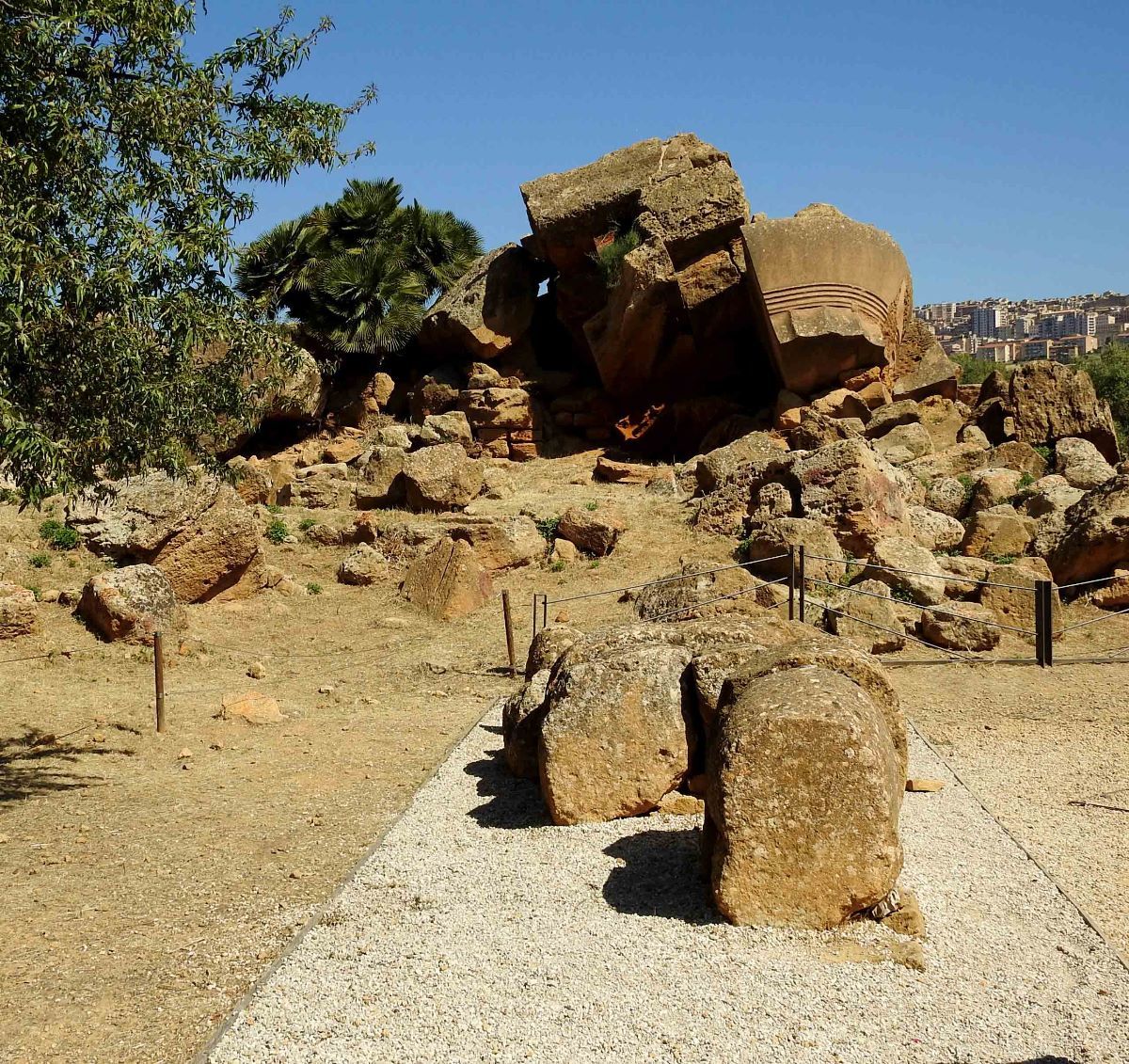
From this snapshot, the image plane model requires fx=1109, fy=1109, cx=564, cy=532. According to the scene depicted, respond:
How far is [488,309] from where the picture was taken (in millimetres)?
27609

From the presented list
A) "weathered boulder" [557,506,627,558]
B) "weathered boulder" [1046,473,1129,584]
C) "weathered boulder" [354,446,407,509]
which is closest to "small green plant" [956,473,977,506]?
"weathered boulder" [1046,473,1129,584]

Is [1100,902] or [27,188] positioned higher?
[27,188]

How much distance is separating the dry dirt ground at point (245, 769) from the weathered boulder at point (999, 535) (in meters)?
2.53

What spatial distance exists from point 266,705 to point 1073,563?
34.8ft

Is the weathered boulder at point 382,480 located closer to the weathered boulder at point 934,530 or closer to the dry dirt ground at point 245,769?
the dry dirt ground at point 245,769

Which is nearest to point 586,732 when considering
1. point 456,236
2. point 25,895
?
point 25,895

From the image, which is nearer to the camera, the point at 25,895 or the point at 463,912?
the point at 463,912

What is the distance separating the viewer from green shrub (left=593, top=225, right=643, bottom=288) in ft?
79.7

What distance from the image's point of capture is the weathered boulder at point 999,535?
1608 centimetres

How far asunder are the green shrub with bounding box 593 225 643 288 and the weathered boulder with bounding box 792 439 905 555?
9006 mm

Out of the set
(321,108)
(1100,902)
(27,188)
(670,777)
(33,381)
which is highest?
(321,108)

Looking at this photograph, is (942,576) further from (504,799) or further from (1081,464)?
(1081,464)

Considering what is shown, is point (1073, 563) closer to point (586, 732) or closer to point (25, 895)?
point (586, 732)

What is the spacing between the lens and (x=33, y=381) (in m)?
7.84
